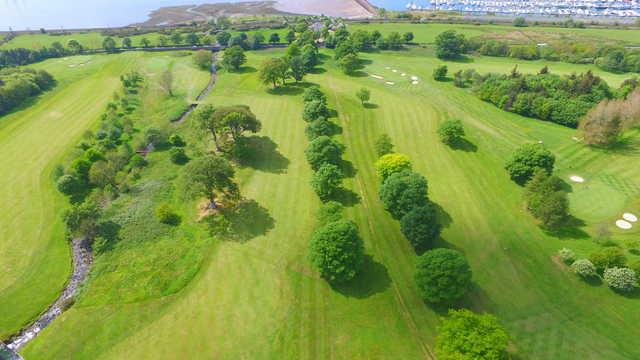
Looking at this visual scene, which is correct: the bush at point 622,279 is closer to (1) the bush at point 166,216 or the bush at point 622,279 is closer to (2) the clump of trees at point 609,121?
(2) the clump of trees at point 609,121

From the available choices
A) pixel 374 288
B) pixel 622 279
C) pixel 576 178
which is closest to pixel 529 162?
pixel 576 178

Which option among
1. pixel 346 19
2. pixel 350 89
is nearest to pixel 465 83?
pixel 350 89

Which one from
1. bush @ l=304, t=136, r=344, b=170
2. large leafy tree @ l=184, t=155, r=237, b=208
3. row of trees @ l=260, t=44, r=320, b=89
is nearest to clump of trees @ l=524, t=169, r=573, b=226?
bush @ l=304, t=136, r=344, b=170

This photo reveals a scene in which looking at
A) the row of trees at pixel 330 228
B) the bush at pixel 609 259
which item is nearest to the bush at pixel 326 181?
the row of trees at pixel 330 228

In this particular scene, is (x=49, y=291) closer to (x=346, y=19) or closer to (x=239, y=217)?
(x=239, y=217)

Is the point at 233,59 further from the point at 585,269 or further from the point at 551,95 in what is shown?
the point at 585,269
